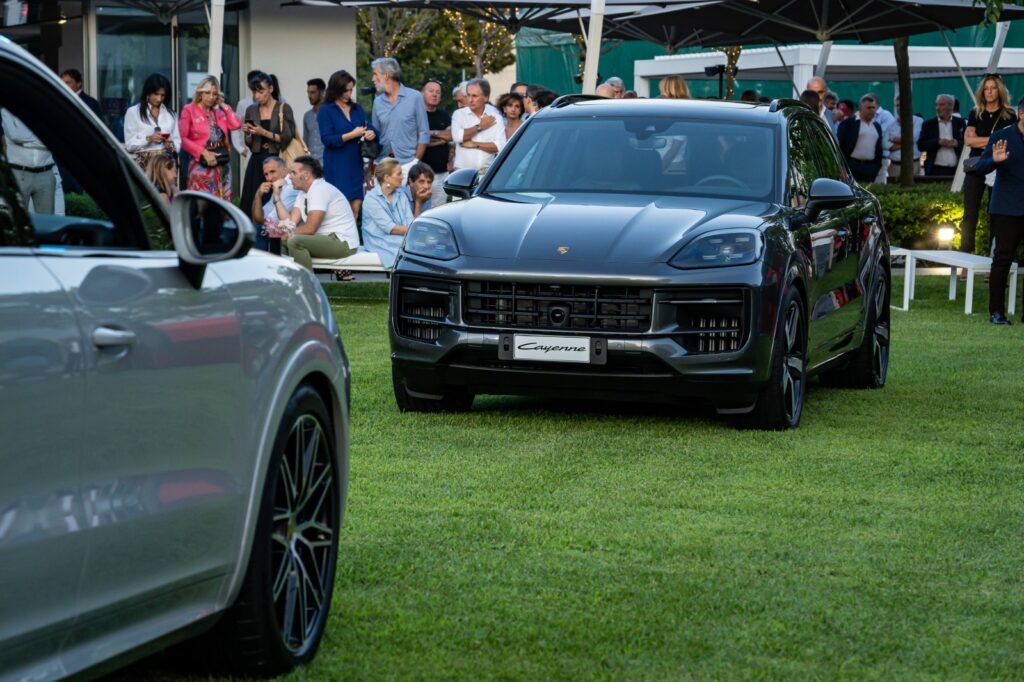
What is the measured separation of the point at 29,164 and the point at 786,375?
6.28 metres

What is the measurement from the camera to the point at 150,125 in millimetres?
18547

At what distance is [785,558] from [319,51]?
69.2 feet

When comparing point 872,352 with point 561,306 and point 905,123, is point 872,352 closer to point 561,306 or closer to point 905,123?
point 561,306

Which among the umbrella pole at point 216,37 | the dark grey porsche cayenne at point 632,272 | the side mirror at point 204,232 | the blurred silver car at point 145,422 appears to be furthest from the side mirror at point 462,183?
the umbrella pole at point 216,37

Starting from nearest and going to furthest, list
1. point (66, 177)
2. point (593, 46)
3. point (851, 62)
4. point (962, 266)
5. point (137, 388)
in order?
point (137, 388) → point (66, 177) → point (962, 266) → point (593, 46) → point (851, 62)

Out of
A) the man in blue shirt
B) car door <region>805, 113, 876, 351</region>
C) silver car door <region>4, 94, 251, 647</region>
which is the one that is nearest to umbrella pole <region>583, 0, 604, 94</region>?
the man in blue shirt

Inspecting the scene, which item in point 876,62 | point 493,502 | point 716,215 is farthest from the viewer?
point 876,62

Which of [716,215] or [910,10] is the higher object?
[910,10]

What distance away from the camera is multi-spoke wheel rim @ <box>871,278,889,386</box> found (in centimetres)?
1206

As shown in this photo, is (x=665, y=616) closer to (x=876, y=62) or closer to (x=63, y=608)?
(x=63, y=608)

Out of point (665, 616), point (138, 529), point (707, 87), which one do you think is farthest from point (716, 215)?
point (707, 87)

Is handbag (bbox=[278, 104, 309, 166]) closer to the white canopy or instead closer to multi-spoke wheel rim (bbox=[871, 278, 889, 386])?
multi-spoke wheel rim (bbox=[871, 278, 889, 386])

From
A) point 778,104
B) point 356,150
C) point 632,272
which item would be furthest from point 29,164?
point 356,150

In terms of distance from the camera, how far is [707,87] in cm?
4741
